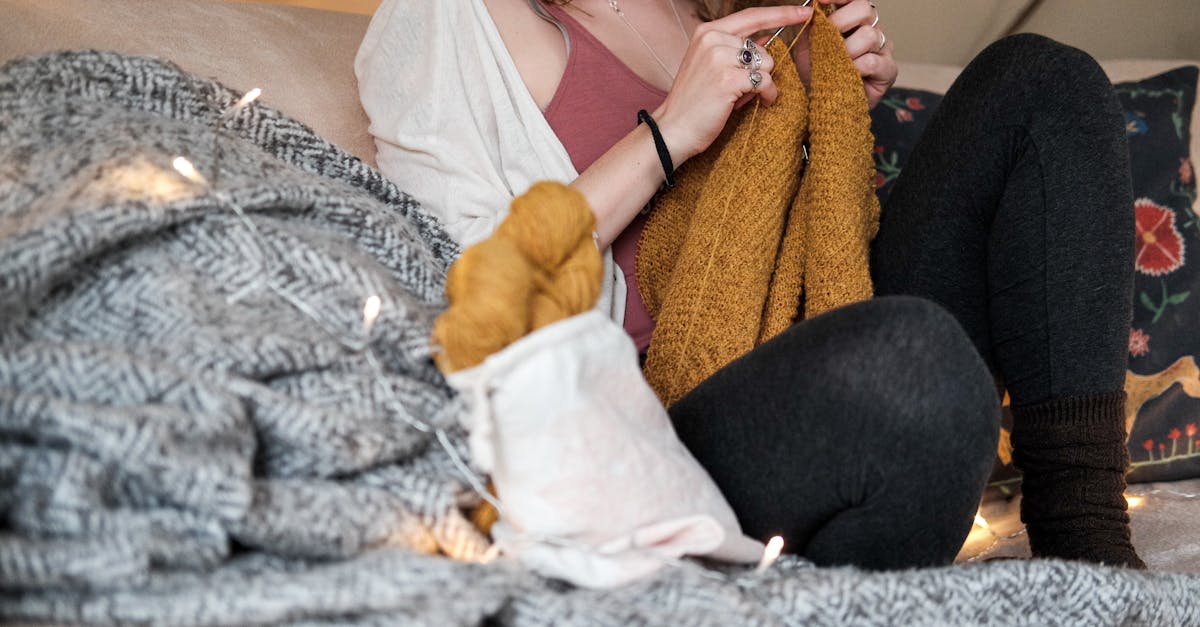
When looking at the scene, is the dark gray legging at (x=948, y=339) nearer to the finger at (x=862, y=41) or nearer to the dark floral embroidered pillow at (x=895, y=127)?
the finger at (x=862, y=41)

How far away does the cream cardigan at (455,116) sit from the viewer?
0.97 meters

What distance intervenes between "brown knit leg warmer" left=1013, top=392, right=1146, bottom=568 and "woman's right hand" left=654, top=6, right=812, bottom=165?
0.38 m

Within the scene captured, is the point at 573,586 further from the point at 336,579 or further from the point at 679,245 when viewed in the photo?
the point at 679,245

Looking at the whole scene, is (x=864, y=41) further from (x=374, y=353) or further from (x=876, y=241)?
(x=374, y=353)

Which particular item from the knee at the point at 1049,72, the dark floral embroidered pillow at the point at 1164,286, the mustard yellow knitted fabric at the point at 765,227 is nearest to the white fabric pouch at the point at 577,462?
the mustard yellow knitted fabric at the point at 765,227

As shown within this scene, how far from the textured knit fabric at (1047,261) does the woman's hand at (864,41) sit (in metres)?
0.16

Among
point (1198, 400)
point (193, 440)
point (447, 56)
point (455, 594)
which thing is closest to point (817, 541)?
point (455, 594)

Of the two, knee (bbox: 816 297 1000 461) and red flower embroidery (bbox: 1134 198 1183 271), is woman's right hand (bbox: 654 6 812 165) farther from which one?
red flower embroidery (bbox: 1134 198 1183 271)

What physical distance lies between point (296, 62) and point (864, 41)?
60 cm

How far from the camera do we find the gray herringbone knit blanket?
518 millimetres

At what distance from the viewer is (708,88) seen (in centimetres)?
95

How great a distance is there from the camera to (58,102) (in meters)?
0.72

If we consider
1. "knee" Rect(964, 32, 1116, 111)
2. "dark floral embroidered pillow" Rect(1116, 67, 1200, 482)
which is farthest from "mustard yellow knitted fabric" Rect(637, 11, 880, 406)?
"dark floral embroidered pillow" Rect(1116, 67, 1200, 482)

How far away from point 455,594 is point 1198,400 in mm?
1077
